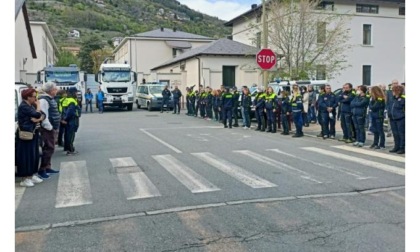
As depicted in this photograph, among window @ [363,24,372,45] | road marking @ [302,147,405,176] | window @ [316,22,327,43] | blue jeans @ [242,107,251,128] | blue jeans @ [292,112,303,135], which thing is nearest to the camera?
road marking @ [302,147,405,176]

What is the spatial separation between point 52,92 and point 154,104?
866 inches

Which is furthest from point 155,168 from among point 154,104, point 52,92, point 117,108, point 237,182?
point 117,108

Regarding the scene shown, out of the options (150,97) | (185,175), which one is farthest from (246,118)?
(150,97)

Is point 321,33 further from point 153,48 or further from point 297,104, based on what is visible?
point 153,48

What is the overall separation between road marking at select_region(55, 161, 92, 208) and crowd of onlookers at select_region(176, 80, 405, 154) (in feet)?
26.5

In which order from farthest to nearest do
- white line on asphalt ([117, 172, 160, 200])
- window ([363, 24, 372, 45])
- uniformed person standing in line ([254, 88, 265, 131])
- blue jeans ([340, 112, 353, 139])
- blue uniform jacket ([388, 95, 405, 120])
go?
window ([363, 24, 372, 45]), uniformed person standing in line ([254, 88, 265, 131]), blue jeans ([340, 112, 353, 139]), blue uniform jacket ([388, 95, 405, 120]), white line on asphalt ([117, 172, 160, 200])

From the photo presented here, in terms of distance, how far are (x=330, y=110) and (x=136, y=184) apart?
335 inches

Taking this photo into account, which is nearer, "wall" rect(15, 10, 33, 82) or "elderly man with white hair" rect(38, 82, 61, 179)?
"elderly man with white hair" rect(38, 82, 61, 179)

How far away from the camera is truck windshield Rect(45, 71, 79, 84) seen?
29562mm

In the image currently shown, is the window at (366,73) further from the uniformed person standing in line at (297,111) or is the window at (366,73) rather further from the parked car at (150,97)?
the uniformed person standing in line at (297,111)

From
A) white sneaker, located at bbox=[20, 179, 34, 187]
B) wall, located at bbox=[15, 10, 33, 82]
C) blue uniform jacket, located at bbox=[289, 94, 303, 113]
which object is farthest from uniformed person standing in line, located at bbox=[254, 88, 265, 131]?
wall, located at bbox=[15, 10, 33, 82]

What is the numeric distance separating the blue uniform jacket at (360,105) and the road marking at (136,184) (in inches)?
270

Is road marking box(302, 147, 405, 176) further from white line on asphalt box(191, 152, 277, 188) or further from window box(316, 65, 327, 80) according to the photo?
window box(316, 65, 327, 80)
